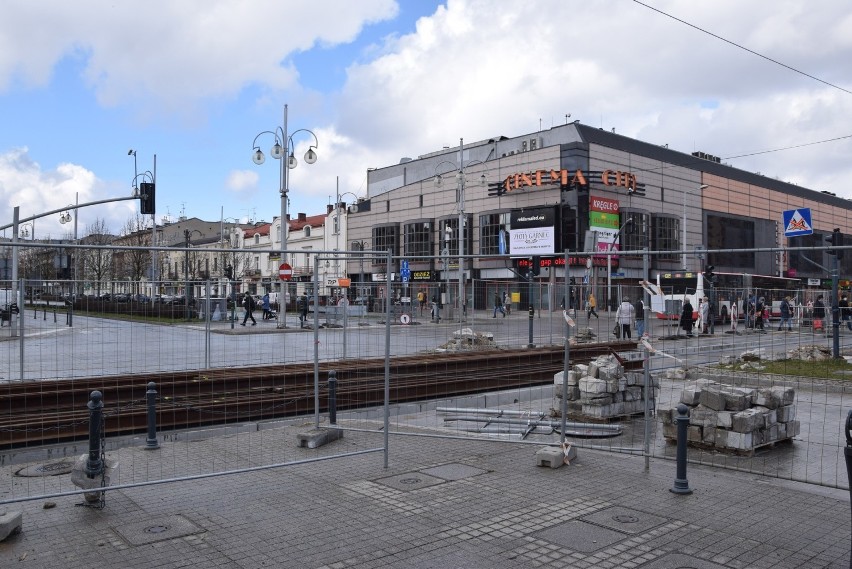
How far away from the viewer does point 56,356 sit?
9453 mm

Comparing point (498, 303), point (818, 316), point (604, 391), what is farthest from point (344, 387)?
point (818, 316)

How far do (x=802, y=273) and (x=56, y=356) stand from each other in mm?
88396

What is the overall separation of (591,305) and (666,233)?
56139 mm

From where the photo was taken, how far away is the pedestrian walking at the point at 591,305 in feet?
35.8

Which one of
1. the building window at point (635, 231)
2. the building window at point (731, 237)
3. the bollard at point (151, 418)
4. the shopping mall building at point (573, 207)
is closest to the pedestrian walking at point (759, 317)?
the bollard at point (151, 418)

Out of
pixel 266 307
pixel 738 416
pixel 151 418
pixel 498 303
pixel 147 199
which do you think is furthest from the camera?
pixel 147 199

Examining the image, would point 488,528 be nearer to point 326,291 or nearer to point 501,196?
point 326,291

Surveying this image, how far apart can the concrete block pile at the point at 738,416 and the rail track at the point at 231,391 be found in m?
3.82

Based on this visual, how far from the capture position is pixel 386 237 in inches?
2862

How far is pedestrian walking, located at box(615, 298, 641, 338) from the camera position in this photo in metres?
11.0

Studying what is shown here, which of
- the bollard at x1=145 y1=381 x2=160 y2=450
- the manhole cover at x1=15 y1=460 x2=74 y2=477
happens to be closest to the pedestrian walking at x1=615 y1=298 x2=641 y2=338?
the bollard at x1=145 y1=381 x2=160 y2=450

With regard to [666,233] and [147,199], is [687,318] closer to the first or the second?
[147,199]

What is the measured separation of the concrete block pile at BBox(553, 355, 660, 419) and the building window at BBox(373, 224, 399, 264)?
5973cm

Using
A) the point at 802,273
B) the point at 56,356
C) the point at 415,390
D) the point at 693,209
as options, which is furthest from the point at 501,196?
the point at 56,356
